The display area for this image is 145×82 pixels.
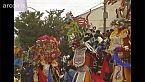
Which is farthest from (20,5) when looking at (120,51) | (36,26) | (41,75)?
(120,51)

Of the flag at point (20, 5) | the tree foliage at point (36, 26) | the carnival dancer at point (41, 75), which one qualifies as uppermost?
the flag at point (20, 5)

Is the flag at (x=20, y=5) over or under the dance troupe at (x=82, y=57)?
over

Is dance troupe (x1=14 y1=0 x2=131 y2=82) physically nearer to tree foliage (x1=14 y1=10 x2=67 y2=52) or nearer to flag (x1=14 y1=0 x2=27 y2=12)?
tree foliage (x1=14 y1=10 x2=67 y2=52)

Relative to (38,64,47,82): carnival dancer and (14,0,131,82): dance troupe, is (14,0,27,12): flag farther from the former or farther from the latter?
(38,64,47,82): carnival dancer

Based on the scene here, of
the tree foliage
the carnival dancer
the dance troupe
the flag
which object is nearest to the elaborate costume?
the dance troupe

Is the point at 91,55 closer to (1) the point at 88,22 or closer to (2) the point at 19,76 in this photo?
(1) the point at 88,22

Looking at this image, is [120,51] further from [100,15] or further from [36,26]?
[36,26]

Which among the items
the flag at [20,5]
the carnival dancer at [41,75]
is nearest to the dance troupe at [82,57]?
the carnival dancer at [41,75]

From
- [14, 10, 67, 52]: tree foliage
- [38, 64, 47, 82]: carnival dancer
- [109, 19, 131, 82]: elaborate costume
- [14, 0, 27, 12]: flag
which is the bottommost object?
[38, 64, 47, 82]: carnival dancer

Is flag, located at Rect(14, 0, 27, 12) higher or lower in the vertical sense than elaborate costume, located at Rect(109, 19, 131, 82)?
higher

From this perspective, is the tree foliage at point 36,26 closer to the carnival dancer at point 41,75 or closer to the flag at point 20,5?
the flag at point 20,5

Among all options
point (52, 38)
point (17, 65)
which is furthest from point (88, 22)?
point (17, 65)

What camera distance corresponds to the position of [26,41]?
237cm

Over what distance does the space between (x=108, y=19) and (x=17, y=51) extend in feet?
2.55
